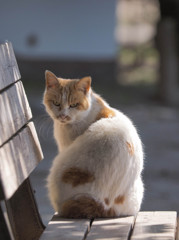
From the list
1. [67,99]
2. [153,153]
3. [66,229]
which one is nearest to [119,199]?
[66,229]

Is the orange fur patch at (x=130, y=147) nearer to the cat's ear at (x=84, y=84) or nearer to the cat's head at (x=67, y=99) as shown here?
the cat's head at (x=67, y=99)

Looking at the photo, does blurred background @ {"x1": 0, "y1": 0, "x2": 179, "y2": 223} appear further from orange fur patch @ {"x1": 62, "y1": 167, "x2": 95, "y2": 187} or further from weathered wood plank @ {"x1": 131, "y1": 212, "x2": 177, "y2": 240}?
orange fur patch @ {"x1": 62, "y1": 167, "x2": 95, "y2": 187}

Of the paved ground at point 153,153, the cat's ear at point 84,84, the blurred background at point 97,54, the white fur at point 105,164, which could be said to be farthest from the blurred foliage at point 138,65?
the white fur at point 105,164

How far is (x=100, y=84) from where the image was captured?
1347 centimetres

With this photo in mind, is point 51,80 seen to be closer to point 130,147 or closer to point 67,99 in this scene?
point 67,99

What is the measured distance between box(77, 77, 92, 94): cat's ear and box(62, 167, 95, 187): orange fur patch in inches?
26.5

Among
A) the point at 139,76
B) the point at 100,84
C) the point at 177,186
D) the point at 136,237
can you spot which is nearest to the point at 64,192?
the point at 136,237

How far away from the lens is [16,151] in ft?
9.89

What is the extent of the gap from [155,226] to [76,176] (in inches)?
20.6

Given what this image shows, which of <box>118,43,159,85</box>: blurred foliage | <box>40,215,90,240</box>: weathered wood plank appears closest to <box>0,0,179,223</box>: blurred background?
<box>118,43,159,85</box>: blurred foliage

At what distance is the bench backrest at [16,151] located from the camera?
2.85 m

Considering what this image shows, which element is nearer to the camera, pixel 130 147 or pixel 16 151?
pixel 16 151

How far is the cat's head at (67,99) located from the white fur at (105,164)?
171 millimetres

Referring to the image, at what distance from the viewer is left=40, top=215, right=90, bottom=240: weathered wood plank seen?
299 cm
